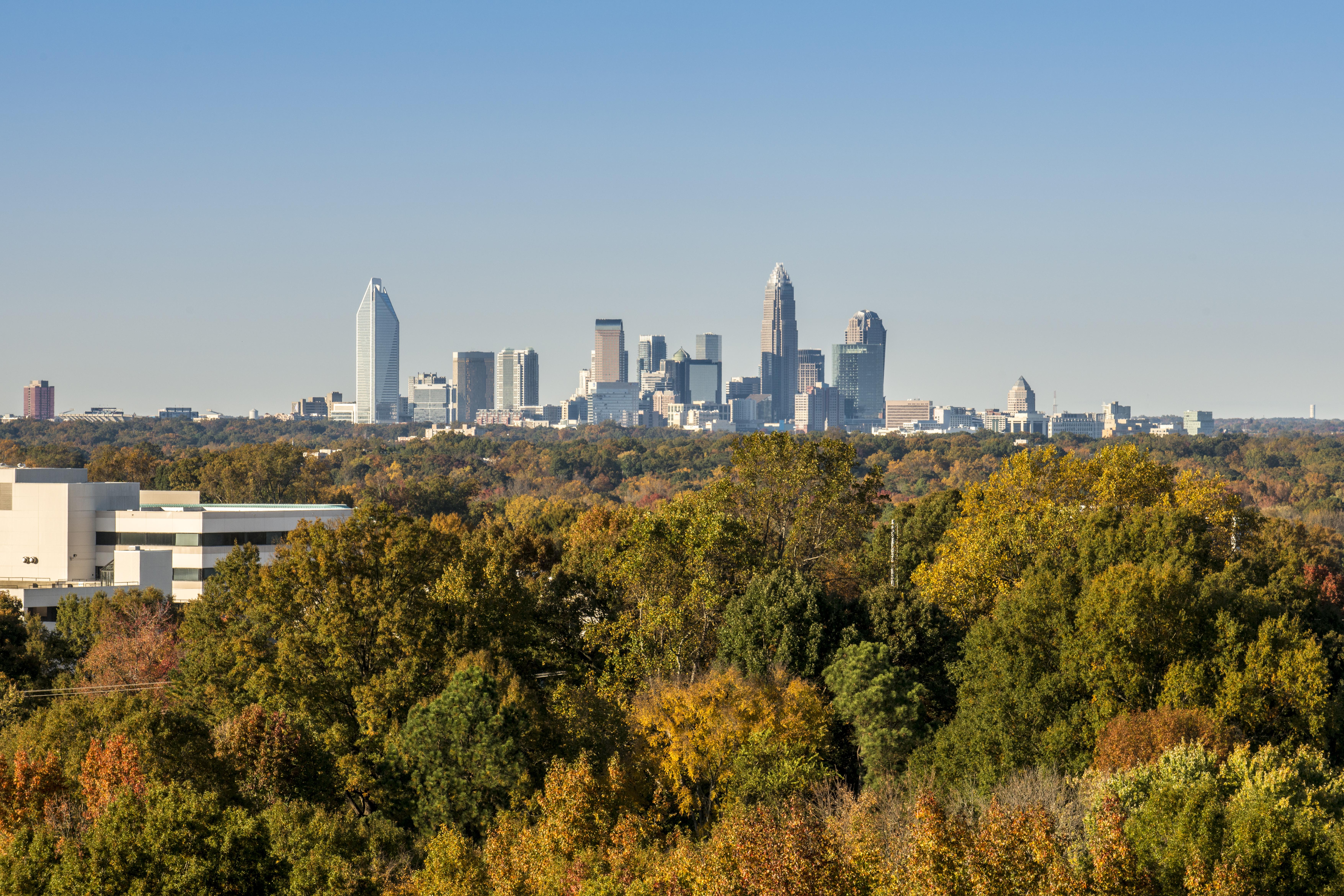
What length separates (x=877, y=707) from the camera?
37000 mm

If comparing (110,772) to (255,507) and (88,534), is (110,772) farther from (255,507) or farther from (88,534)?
(255,507)

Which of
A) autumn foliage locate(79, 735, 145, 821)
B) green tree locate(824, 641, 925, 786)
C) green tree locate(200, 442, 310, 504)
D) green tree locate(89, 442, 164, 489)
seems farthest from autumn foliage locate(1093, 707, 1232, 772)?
green tree locate(89, 442, 164, 489)

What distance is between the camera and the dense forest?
73.8ft

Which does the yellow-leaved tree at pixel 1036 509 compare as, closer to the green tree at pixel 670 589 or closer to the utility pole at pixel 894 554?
the utility pole at pixel 894 554

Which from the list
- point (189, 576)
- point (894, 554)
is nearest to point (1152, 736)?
point (894, 554)

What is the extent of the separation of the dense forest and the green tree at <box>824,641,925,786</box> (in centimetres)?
11

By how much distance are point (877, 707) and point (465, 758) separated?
12.4 metres

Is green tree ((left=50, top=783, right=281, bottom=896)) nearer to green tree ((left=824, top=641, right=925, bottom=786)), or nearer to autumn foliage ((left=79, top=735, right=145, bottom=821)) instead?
autumn foliage ((left=79, top=735, right=145, bottom=821))

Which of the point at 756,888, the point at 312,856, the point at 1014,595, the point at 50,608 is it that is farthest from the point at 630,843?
the point at 50,608

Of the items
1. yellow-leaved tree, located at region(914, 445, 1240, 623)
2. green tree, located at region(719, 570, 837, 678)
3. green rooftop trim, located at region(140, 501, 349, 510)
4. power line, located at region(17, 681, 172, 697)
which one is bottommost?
power line, located at region(17, 681, 172, 697)

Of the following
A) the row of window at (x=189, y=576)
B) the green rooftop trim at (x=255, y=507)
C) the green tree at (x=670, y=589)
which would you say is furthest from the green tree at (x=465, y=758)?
the green rooftop trim at (x=255, y=507)

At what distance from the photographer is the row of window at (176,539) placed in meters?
71.1

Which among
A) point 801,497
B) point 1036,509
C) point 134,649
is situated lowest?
point 134,649

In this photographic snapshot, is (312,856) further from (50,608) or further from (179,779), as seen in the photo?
(50,608)
